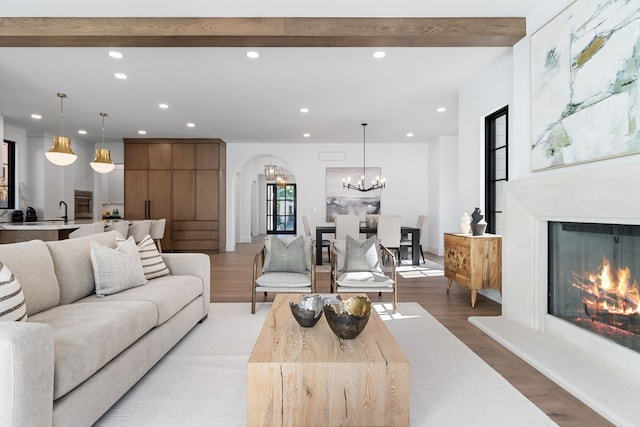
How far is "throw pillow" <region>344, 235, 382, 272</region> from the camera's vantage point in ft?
12.8

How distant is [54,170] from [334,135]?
6.26m

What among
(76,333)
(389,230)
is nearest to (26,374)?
(76,333)

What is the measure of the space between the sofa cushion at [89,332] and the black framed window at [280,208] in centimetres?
1304

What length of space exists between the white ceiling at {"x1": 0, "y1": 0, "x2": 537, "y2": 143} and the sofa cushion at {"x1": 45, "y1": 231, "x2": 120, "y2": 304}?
80.4 inches

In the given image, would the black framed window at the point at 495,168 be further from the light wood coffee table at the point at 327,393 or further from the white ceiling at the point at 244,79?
the light wood coffee table at the point at 327,393

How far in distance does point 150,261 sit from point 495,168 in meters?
3.98

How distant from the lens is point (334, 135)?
810 cm

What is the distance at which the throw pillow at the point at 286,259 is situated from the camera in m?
3.92

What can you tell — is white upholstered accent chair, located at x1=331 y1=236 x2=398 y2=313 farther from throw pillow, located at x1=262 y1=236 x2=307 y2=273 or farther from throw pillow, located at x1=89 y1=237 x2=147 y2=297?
throw pillow, located at x1=89 y1=237 x2=147 y2=297

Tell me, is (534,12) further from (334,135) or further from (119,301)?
(334,135)

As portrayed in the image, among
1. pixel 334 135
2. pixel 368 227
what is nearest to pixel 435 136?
pixel 334 135

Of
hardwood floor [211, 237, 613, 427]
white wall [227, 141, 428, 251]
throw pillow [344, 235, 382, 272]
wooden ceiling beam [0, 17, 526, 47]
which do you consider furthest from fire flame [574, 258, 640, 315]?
white wall [227, 141, 428, 251]

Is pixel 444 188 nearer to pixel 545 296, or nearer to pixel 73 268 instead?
pixel 545 296

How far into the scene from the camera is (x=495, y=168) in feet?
14.5
